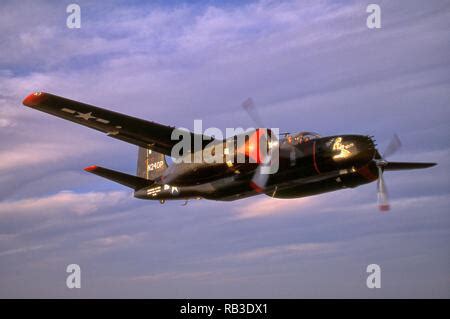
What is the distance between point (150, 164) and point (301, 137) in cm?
1064

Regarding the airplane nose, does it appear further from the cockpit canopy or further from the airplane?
the cockpit canopy

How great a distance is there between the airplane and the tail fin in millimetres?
1588

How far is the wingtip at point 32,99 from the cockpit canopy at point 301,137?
10.2 m

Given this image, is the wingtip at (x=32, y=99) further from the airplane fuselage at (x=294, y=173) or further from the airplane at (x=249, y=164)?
the airplane fuselage at (x=294, y=173)

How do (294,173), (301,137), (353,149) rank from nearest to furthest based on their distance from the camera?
(353,149) < (301,137) < (294,173)

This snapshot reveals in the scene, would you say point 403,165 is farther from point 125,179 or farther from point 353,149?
point 125,179

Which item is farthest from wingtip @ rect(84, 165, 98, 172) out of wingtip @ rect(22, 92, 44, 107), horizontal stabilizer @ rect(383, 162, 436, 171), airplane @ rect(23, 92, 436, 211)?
horizontal stabilizer @ rect(383, 162, 436, 171)

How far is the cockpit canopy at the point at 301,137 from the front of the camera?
21.9 metres

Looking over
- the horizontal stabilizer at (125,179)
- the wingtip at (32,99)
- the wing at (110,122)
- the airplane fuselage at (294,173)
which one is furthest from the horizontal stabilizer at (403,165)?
the wingtip at (32,99)

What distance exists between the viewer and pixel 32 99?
21547 mm

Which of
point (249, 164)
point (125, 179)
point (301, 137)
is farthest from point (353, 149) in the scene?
point (125, 179)

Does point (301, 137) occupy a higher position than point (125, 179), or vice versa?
point (301, 137)

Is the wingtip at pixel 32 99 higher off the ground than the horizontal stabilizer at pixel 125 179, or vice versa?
the wingtip at pixel 32 99
